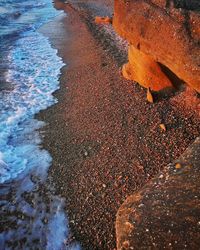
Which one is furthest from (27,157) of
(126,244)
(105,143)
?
(126,244)

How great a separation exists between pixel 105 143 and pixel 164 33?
2.12 meters

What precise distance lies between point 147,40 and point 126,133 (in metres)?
1.74

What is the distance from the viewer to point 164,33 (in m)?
5.11

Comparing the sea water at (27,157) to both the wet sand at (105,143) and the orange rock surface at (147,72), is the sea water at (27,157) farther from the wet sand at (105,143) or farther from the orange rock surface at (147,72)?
the orange rock surface at (147,72)

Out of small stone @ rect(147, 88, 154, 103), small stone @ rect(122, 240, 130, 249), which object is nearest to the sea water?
small stone @ rect(122, 240, 130, 249)

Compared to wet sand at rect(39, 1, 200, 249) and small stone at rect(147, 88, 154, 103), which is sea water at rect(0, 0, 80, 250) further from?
small stone at rect(147, 88, 154, 103)

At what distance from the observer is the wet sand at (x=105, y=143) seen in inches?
163

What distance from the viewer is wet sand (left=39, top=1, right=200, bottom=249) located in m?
4.15

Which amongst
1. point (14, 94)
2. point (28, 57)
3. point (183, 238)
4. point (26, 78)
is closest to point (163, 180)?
point (183, 238)

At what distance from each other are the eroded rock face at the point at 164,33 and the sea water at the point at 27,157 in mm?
2414

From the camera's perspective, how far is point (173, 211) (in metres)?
3.15

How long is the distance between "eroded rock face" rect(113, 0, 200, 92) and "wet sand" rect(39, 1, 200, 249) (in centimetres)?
72

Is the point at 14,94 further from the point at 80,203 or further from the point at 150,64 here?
the point at 80,203

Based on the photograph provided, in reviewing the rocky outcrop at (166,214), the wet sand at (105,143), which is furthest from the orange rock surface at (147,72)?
the rocky outcrop at (166,214)
